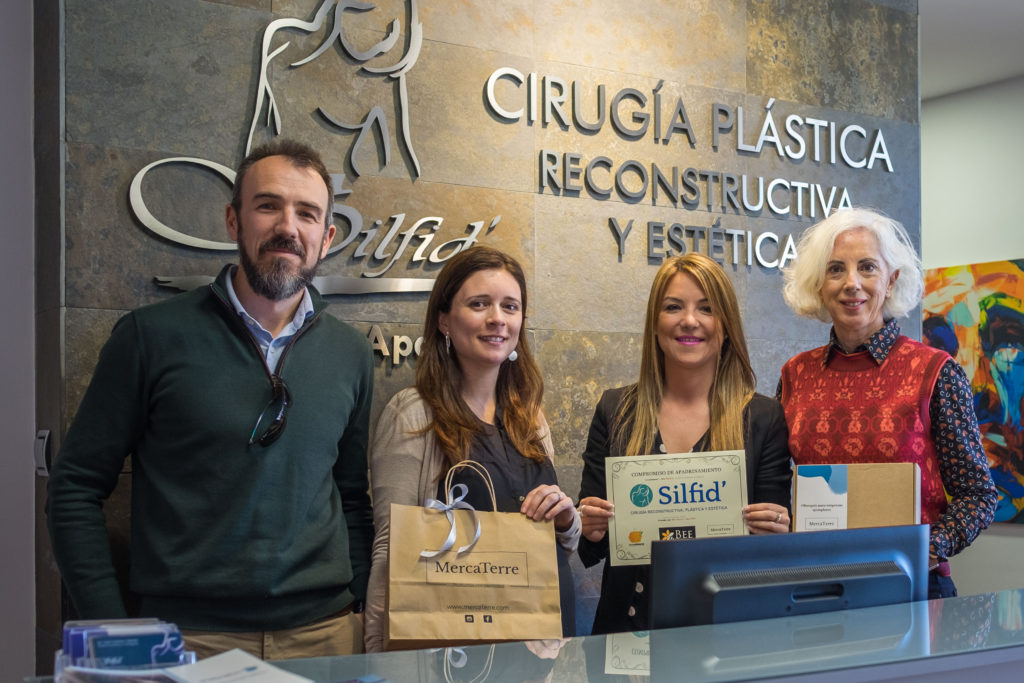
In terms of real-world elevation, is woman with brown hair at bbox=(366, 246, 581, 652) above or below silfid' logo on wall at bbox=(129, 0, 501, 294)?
below

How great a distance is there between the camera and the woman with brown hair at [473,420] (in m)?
2.57

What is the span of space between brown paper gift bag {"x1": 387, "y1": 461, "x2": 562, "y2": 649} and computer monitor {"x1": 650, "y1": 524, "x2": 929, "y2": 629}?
34.3 inches

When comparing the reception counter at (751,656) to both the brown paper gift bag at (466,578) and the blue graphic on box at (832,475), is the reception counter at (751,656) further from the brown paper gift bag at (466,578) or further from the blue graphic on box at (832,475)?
the brown paper gift bag at (466,578)

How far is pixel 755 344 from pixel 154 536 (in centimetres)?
257

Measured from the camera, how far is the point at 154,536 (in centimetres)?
231

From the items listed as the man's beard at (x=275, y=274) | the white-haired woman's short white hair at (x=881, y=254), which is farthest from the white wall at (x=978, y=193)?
the man's beard at (x=275, y=274)

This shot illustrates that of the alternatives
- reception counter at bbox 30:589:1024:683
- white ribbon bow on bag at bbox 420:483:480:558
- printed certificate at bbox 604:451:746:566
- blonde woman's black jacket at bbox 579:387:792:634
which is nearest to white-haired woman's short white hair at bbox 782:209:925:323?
blonde woman's black jacket at bbox 579:387:792:634

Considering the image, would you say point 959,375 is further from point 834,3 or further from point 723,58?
point 834,3

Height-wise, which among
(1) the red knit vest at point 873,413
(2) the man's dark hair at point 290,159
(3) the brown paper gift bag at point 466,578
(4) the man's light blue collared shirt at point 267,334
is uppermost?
(2) the man's dark hair at point 290,159

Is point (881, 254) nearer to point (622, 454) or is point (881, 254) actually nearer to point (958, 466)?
point (958, 466)

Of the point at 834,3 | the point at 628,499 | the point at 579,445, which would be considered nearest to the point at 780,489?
the point at 628,499

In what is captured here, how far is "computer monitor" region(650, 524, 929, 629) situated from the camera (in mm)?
1560

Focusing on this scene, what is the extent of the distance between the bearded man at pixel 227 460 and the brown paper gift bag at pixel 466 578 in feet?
0.74

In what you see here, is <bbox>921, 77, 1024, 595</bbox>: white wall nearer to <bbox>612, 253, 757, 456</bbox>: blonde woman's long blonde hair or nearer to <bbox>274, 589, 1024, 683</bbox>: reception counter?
<bbox>612, 253, 757, 456</bbox>: blonde woman's long blonde hair
